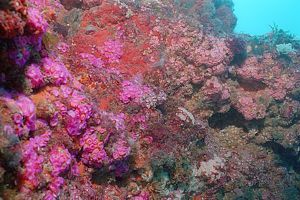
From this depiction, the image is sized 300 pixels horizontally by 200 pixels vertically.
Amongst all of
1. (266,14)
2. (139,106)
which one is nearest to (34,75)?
(139,106)

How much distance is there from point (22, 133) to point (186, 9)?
14689 mm

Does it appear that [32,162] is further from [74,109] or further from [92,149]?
[92,149]

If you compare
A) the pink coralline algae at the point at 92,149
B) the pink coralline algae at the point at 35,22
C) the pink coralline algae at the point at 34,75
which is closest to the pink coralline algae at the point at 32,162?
the pink coralline algae at the point at 34,75

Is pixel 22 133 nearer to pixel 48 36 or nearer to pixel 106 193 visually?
pixel 48 36

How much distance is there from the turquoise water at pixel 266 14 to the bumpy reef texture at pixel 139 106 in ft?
356

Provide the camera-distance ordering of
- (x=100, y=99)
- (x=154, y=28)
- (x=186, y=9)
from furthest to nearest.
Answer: (x=186, y=9) < (x=154, y=28) < (x=100, y=99)

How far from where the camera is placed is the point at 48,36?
5.29 m

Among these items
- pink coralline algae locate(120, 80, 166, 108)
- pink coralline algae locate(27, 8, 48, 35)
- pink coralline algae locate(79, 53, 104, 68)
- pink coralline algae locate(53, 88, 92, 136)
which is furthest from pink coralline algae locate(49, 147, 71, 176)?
pink coralline algae locate(79, 53, 104, 68)

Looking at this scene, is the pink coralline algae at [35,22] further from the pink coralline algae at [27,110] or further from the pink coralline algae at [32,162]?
the pink coralline algae at [32,162]

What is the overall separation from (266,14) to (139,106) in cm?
15345

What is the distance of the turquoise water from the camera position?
120 meters

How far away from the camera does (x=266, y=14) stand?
14550 cm

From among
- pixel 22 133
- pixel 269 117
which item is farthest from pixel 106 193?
pixel 269 117

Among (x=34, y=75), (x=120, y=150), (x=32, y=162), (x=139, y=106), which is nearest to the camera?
(x=32, y=162)
